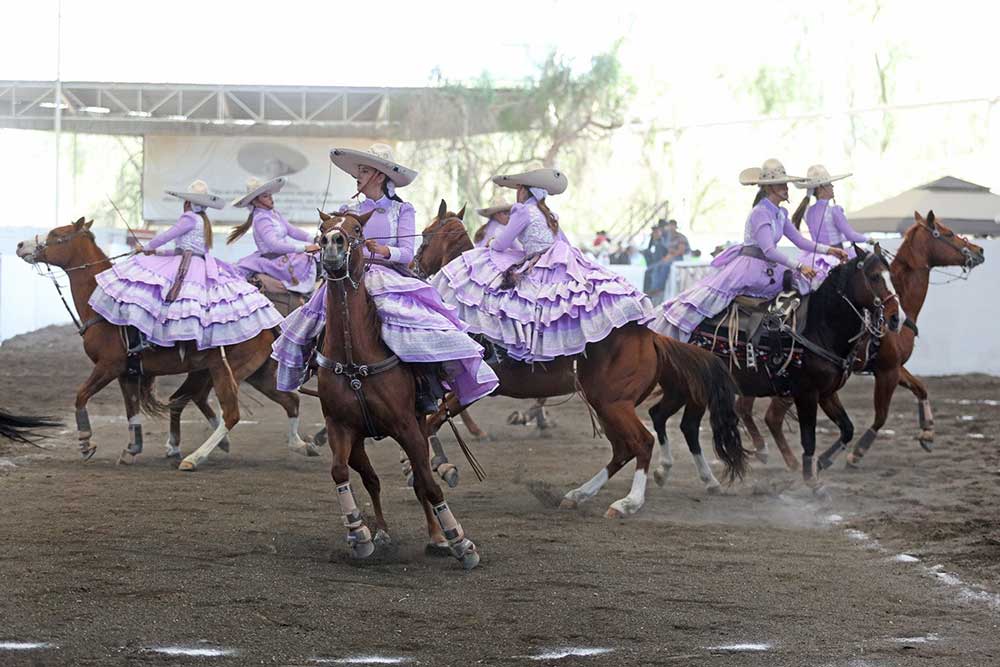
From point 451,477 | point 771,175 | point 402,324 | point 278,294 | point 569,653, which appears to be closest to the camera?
point 569,653

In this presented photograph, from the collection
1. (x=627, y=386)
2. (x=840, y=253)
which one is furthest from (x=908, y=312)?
(x=627, y=386)

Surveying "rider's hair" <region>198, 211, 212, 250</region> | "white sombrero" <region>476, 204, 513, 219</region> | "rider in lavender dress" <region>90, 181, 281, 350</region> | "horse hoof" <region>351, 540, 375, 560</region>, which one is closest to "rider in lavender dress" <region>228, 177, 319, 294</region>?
"rider's hair" <region>198, 211, 212, 250</region>

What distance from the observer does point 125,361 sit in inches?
431

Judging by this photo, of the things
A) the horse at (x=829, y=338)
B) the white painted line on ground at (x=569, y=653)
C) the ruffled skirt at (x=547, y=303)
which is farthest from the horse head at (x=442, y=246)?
the white painted line on ground at (x=569, y=653)

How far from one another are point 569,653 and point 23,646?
2197mm

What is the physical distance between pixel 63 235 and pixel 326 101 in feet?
83.1

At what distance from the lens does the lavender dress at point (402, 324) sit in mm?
6855

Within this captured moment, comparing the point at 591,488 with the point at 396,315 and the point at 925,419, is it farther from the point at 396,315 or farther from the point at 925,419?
the point at 925,419

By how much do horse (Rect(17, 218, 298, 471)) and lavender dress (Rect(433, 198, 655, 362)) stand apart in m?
2.48

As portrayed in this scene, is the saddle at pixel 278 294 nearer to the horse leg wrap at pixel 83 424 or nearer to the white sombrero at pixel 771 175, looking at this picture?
the horse leg wrap at pixel 83 424

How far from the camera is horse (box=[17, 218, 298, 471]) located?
1088 centimetres

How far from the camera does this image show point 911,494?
402 inches

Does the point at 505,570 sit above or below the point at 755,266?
below

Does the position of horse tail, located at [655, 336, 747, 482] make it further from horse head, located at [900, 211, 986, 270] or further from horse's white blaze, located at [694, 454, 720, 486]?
horse head, located at [900, 211, 986, 270]
